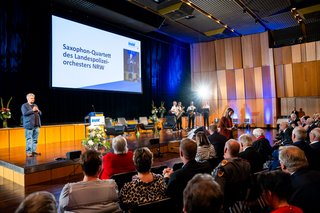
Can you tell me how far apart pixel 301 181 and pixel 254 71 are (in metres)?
12.0

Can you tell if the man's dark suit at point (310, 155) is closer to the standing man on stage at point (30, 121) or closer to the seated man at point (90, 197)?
the seated man at point (90, 197)

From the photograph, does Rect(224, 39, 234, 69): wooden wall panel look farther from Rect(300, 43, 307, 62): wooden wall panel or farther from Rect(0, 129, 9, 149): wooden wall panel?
Rect(0, 129, 9, 149): wooden wall panel

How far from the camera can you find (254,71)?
12797mm

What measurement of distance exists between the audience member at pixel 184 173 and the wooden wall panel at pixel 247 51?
38.7 feet

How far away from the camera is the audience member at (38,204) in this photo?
1.09 m

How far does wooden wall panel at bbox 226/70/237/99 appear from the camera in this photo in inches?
528

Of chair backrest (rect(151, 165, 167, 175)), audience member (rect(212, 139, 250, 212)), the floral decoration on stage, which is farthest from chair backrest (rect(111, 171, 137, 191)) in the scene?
the floral decoration on stage

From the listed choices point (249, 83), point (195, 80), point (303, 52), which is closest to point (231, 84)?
point (249, 83)

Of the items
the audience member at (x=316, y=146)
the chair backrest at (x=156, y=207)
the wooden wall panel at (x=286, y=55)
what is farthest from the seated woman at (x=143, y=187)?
the wooden wall panel at (x=286, y=55)

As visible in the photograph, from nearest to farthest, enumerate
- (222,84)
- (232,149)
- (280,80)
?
(232,149) < (280,80) < (222,84)

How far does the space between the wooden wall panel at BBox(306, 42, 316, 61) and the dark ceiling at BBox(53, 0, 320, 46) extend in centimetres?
77

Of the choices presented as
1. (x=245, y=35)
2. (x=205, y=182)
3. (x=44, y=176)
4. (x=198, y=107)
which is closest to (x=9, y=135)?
(x=44, y=176)

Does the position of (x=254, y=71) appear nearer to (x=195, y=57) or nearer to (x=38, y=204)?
(x=195, y=57)

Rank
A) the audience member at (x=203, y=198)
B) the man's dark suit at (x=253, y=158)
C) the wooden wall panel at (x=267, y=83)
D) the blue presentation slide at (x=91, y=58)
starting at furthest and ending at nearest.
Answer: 1. the wooden wall panel at (x=267, y=83)
2. the blue presentation slide at (x=91, y=58)
3. the man's dark suit at (x=253, y=158)
4. the audience member at (x=203, y=198)
